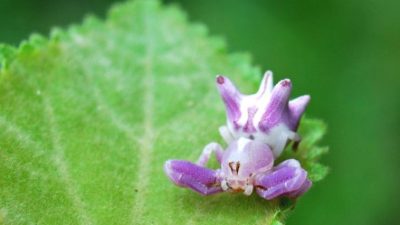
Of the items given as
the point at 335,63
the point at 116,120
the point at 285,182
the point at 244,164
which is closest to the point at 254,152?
the point at 244,164

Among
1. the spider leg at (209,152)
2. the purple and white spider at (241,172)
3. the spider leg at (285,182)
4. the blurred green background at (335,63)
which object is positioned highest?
the blurred green background at (335,63)

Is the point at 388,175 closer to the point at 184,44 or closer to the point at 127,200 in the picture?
the point at 184,44

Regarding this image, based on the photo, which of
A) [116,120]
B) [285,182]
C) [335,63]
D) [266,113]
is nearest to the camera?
[285,182]

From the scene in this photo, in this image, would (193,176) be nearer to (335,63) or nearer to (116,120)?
(116,120)

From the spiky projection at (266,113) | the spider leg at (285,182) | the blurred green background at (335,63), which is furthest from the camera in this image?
the blurred green background at (335,63)

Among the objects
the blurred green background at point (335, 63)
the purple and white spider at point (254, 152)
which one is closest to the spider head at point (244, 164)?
the purple and white spider at point (254, 152)

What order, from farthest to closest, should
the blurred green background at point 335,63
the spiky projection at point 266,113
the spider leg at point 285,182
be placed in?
the blurred green background at point 335,63, the spiky projection at point 266,113, the spider leg at point 285,182

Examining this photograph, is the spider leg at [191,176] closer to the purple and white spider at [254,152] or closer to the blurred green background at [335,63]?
the purple and white spider at [254,152]
